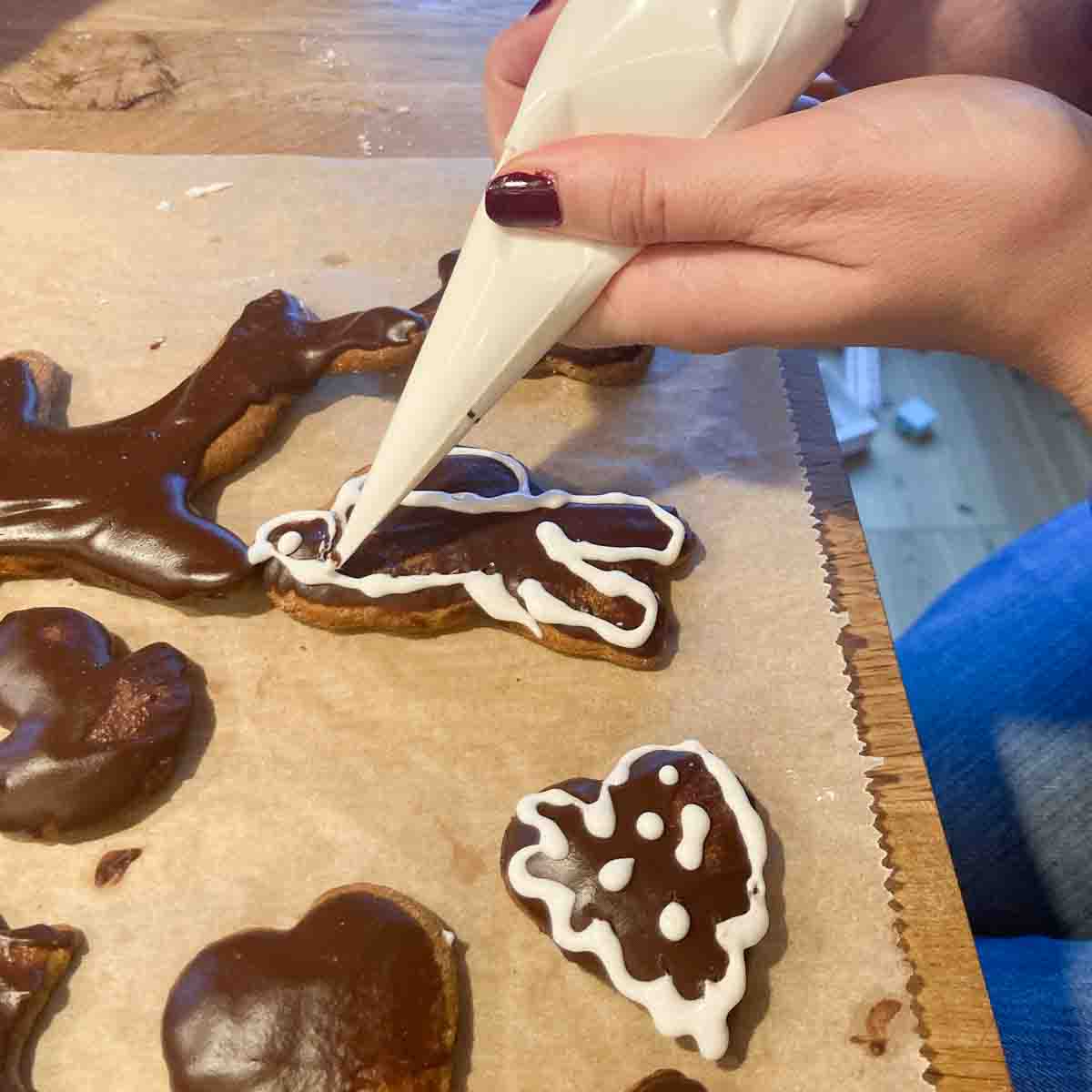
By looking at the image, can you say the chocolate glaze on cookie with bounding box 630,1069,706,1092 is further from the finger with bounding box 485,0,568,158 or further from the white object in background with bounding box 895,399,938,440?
the white object in background with bounding box 895,399,938,440

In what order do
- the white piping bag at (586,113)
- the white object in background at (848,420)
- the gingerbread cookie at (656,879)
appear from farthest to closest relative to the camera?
the white object in background at (848,420) → the gingerbread cookie at (656,879) → the white piping bag at (586,113)

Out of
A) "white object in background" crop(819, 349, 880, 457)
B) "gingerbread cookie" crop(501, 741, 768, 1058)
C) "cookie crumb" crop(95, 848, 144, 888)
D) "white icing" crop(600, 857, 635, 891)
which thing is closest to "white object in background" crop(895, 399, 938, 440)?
"white object in background" crop(819, 349, 880, 457)

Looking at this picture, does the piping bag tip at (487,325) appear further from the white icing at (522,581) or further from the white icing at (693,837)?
the white icing at (693,837)

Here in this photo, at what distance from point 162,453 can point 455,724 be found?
55 cm

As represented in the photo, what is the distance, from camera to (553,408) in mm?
1558

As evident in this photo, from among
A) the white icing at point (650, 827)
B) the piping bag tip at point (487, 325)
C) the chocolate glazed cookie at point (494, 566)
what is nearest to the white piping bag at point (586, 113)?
the piping bag tip at point (487, 325)

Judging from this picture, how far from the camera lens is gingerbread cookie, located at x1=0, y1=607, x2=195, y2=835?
1.08 metres

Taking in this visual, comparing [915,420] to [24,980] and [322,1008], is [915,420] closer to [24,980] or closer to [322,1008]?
[322,1008]

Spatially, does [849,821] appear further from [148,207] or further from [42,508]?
[148,207]

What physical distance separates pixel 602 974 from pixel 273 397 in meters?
0.90

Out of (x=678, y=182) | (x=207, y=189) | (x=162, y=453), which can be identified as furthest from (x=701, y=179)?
(x=207, y=189)

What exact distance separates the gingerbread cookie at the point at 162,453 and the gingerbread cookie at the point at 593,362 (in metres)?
0.18

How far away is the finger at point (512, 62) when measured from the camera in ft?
4.32

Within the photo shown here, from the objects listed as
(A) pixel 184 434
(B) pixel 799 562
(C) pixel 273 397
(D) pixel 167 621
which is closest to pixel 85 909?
(D) pixel 167 621
